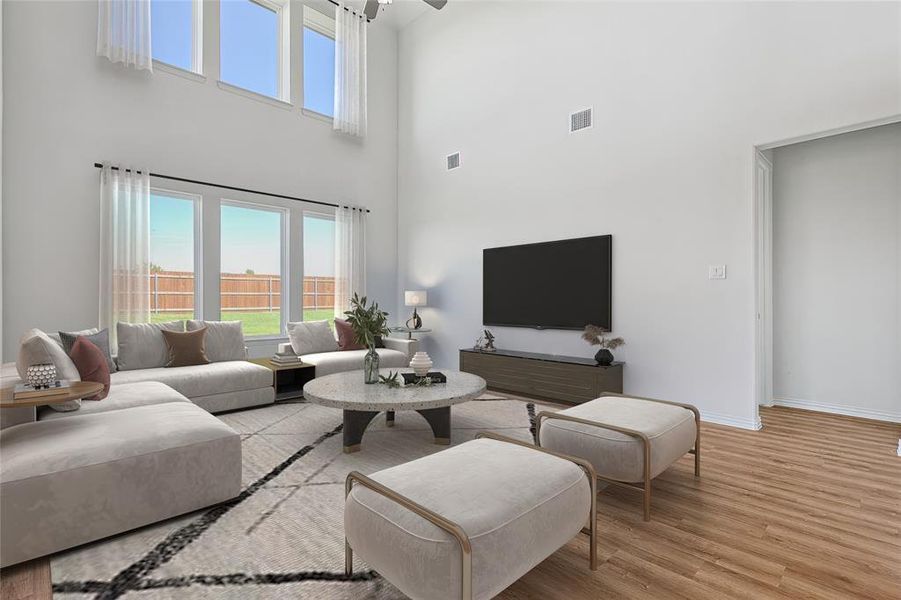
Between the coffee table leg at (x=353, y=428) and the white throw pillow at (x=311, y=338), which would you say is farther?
the white throw pillow at (x=311, y=338)

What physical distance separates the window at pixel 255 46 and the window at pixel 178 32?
25 centimetres

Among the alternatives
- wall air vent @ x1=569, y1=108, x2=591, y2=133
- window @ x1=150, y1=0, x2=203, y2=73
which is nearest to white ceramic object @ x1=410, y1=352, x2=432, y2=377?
wall air vent @ x1=569, y1=108, x2=591, y2=133

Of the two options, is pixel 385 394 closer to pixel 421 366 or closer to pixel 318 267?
pixel 421 366

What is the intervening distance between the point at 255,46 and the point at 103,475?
5.48 metres

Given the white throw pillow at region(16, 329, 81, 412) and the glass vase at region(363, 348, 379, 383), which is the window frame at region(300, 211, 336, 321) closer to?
the glass vase at region(363, 348, 379, 383)

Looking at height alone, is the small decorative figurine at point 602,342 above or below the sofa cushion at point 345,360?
above

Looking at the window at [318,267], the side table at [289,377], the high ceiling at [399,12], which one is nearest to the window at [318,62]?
the high ceiling at [399,12]

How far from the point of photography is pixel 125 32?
4.49m

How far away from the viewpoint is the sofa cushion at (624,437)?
218cm

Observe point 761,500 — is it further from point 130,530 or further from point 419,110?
point 419,110

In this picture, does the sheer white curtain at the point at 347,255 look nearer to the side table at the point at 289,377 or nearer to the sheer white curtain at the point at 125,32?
the side table at the point at 289,377

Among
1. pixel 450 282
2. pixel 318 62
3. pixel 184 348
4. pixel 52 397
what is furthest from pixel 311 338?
pixel 318 62

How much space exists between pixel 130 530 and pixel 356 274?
4.54m

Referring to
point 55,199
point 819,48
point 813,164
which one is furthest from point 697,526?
point 55,199
